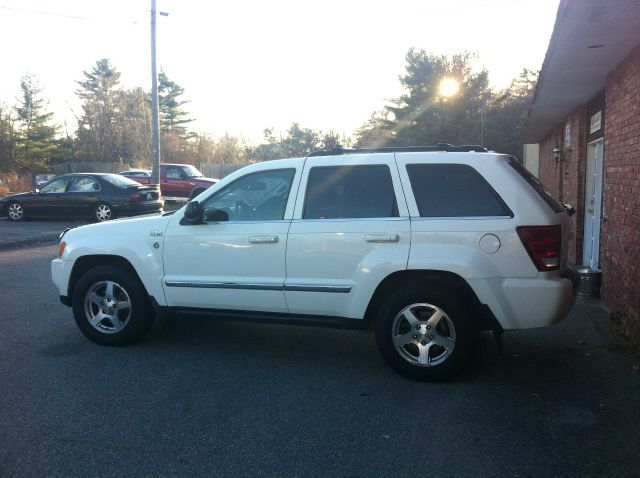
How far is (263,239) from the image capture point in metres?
5.00

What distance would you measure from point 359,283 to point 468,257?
89 centimetres

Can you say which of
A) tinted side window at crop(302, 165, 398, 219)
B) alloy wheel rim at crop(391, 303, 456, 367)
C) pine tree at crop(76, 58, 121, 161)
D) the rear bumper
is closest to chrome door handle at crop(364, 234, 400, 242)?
tinted side window at crop(302, 165, 398, 219)

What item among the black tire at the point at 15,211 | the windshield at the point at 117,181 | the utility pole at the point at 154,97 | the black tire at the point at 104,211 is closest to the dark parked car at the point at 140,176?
the utility pole at the point at 154,97

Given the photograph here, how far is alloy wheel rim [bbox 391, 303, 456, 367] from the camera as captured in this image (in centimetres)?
458

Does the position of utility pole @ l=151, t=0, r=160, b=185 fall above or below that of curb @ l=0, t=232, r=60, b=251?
above

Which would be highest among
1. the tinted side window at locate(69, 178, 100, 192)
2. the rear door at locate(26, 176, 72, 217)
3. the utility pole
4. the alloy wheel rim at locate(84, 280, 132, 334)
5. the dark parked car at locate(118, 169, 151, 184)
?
the utility pole

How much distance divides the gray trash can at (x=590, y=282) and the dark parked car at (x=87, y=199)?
12721 mm

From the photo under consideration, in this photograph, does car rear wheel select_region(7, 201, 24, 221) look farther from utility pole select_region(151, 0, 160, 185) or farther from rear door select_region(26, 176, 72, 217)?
utility pole select_region(151, 0, 160, 185)

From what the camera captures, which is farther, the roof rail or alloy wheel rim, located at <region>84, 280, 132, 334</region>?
alloy wheel rim, located at <region>84, 280, 132, 334</region>

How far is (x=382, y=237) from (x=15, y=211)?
54.6 feet

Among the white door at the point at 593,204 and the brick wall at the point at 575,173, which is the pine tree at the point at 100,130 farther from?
the white door at the point at 593,204

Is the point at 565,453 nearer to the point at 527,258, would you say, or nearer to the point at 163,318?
the point at 527,258

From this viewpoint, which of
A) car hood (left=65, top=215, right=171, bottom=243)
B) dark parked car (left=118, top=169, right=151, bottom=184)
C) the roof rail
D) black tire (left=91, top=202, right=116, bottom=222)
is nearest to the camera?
the roof rail

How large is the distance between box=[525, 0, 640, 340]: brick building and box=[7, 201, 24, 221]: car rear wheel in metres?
15.3
